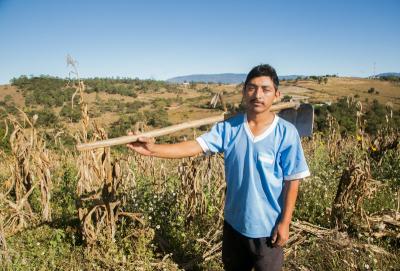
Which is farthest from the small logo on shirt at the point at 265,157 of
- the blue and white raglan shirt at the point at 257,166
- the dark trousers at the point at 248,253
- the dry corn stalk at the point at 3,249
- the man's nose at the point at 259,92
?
the dry corn stalk at the point at 3,249

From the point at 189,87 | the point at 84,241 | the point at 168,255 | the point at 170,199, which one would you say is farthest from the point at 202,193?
the point at 189,87

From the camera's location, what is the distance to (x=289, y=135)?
2135mm

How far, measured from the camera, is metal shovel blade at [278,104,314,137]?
9.38ft

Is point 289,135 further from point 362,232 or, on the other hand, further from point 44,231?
point 44,231

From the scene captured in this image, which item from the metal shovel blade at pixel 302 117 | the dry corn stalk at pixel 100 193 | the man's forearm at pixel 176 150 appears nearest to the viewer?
the man's forearm at pixel 176 150

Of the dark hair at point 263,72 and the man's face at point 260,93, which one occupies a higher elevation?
the dark hair at point 263,72

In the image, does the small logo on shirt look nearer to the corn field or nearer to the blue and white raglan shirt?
the blue and white raglan shirt

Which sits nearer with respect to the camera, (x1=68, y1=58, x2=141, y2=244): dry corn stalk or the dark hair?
the dark hair

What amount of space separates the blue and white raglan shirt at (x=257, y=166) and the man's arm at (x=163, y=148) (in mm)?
66

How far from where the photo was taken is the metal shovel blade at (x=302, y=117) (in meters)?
2.86

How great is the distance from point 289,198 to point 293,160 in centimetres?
24

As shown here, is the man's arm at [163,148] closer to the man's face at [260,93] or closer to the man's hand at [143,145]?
the man's hand at [143,145]

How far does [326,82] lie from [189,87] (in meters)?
38.5

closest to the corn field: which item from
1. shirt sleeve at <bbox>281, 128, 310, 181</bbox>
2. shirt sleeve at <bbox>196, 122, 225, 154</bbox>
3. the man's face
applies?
shirt sleeve at <bbox>196, 122, 225, 154</bbox>
